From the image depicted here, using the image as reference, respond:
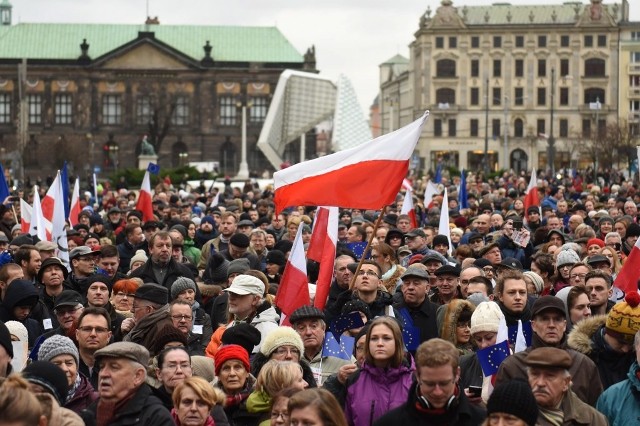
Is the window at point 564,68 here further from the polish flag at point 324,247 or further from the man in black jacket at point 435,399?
the man in black jacket at point 435,399

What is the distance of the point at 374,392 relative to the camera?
297 inches

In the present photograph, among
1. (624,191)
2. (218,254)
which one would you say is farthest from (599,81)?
(218,254)

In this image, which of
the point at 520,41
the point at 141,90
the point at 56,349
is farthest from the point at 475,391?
the point at 520,41

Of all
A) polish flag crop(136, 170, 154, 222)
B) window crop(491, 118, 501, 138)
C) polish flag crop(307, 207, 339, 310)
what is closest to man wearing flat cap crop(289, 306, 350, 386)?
polish flag crop(307, 207, 339, 310)

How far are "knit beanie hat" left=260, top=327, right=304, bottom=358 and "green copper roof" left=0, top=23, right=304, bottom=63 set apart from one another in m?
95.9

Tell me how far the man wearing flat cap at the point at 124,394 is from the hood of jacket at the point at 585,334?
8.44ft

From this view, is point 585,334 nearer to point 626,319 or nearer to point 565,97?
point 626,319

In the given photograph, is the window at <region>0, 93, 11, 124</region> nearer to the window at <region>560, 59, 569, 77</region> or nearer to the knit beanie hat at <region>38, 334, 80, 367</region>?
the window at <region>560, 59, 569, 77</region>

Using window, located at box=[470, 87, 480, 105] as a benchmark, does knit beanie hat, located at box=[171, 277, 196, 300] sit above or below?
below

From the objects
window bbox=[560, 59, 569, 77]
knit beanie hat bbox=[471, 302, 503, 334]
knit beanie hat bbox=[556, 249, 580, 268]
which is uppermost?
window bbox=[560, 59, 569, 77]

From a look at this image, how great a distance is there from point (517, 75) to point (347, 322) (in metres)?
107

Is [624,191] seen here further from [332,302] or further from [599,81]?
[599,81]

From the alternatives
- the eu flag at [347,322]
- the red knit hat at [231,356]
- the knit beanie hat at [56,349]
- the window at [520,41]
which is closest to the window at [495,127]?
the window at [520,41]

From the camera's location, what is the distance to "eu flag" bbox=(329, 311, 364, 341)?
9.40 metres
